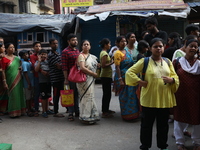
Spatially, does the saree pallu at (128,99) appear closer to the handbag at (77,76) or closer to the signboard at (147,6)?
the handbag at (77,76)

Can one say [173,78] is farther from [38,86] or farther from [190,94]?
[38,86]

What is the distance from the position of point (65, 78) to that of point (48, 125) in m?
0.96

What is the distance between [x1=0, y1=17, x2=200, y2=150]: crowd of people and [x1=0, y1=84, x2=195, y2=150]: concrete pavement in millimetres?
206

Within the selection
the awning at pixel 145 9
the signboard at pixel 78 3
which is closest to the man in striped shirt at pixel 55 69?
the awning at pixel 145 9

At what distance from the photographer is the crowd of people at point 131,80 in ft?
9.59

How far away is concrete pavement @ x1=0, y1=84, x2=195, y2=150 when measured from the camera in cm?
350

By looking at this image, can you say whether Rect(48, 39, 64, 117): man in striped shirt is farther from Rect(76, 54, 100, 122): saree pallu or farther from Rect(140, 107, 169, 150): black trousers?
Rect(140, 107, 169, 150): black trousers

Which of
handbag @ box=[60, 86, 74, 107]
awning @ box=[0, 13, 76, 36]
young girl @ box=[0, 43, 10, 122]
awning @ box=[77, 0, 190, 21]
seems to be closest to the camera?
handbag @ box=[60, 86, 74, 107]

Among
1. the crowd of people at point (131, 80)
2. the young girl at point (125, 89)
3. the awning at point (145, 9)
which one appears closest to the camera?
the crowd of people at point (131, 80)

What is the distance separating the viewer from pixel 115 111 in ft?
18.2

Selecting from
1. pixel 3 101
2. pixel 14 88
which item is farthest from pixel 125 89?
pixel 3 101

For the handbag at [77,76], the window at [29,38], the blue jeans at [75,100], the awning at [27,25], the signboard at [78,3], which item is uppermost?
the signboard at [78,3]

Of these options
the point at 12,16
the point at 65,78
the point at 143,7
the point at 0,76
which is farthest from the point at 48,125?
the point at 12,16

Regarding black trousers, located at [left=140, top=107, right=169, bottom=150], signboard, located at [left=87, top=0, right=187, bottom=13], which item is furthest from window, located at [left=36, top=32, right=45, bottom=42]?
black trousers, located at [left=140, top=107, right=169, bottom=150]
